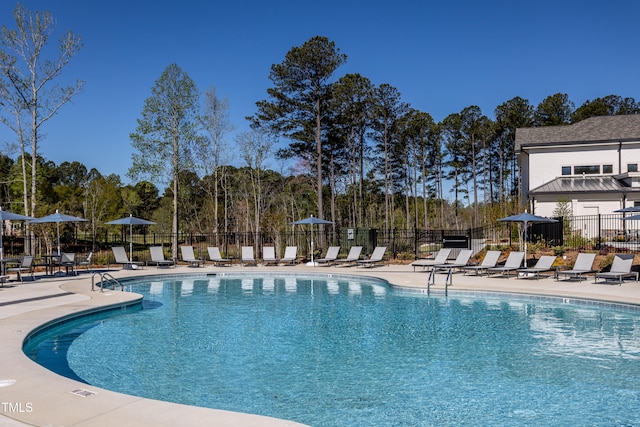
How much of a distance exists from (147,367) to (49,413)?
2896mm

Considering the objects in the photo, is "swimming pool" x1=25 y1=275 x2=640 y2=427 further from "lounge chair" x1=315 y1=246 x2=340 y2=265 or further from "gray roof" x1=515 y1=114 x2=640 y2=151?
"gray roof" x1=515 y1=114 x2=640 y2=151

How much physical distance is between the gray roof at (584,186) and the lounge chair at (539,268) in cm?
1235

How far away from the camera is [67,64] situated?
22.4 meters

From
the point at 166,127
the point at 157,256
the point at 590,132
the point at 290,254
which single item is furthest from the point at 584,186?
the point at 166,127

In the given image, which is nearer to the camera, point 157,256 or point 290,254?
point 157,256

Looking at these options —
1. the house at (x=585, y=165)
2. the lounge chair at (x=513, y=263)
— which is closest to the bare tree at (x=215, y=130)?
the lounge chair at (x=513, y=263)

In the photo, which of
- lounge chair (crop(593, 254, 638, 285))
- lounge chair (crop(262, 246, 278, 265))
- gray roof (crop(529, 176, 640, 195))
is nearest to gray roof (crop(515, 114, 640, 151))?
gray roof (crop(529, 176, 640, 195))

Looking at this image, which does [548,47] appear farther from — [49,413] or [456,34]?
[49,413]

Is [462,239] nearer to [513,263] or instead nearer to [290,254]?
[513,263]

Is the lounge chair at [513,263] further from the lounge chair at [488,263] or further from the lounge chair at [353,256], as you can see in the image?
the lounge chair at [353,256]

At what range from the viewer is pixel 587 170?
98.8 feet

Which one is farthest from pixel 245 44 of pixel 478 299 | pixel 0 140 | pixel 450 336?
pixel 450 336

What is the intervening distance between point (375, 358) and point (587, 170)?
28077 millimetres

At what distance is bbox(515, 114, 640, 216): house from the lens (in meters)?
26.9
